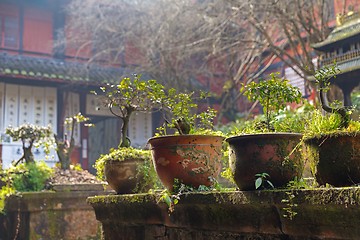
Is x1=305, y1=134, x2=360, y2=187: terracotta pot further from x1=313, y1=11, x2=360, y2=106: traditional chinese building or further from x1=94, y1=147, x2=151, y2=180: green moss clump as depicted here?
x1=313, y1=11, x2=360, y2=106: traditional chinese building

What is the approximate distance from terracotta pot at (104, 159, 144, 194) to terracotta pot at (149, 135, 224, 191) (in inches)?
38.3

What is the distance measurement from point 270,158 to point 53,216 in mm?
5008

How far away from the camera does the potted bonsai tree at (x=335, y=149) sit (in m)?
2.32

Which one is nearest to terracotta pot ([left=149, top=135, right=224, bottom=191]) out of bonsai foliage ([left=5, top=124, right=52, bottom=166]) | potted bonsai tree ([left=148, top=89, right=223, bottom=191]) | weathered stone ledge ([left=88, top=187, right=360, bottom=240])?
potted bonsai tree ([left=148, top=89, right=223, bottom=191])

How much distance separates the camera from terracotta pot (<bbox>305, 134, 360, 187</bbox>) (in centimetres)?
232

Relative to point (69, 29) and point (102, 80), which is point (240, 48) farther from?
point (69, 29)

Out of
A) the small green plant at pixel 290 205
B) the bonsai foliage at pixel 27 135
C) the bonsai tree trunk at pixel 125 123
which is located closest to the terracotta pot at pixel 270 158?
the small green plant at pixel 290 205

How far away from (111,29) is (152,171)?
12.3 meters

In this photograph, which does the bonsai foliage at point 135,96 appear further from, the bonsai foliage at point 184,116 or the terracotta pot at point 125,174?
the terracotta pot at point 125,174

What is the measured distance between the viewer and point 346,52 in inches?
359

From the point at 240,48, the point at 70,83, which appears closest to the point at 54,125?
the point at 70,83

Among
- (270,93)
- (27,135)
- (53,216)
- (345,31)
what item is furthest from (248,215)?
(345,31)

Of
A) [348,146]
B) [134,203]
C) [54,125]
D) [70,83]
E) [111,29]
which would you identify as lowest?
[134,203]

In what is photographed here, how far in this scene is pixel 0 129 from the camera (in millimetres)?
14859
